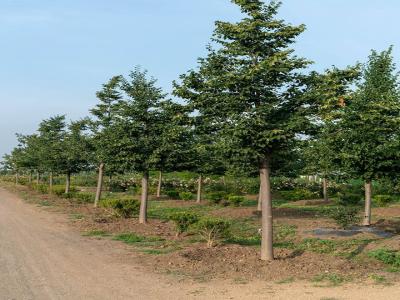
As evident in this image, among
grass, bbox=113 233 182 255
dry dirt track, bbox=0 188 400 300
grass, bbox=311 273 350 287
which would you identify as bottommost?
dry dirt track, bbox=0 188 400 300

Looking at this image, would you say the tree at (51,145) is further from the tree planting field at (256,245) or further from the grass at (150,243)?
the grass at (150,243)

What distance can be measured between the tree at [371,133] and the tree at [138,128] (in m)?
6.70

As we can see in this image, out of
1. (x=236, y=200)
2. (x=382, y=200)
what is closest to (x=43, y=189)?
(x=236, y=200)

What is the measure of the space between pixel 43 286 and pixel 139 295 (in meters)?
1.85

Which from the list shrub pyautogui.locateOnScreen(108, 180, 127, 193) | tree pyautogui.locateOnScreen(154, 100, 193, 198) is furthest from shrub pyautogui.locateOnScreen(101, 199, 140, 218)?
shrub pyautogui.locateOnScreen(108, 180, 127, 193)

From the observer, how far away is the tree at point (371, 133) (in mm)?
12195

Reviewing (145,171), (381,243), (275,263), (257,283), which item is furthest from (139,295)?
(145,171)

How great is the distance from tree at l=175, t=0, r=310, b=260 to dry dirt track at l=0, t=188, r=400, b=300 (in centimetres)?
265

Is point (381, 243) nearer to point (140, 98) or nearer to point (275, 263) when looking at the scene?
point (275, 263)

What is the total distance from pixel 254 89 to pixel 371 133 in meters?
4.27

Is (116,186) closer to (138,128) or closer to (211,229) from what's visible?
(138,128)

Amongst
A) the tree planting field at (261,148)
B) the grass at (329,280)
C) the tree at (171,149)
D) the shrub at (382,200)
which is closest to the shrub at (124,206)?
the tree planting field at (261,148)

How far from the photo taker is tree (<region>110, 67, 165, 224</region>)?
16.6 m

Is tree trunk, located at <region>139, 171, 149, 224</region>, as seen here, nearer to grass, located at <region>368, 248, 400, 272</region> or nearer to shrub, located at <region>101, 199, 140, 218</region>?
shrub, located at <region>101, 199, 140, 218</region>
